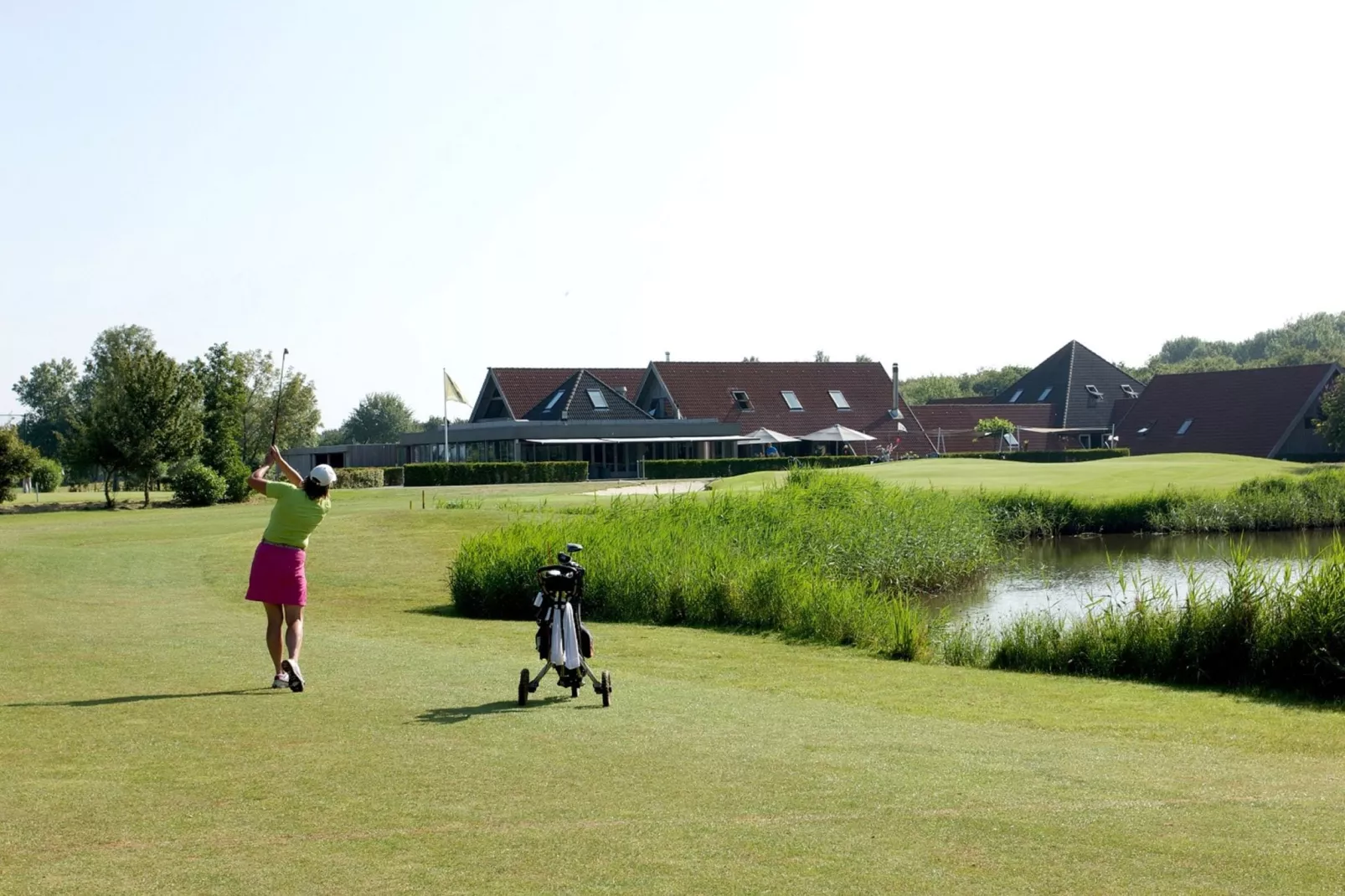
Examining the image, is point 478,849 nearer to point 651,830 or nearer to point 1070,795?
point 651,830

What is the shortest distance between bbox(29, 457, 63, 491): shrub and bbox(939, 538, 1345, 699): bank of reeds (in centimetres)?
6251

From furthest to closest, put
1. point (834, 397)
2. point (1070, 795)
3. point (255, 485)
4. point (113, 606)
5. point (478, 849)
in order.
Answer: point (834, 397), point (113, 606), point (255, 485), point (1070, 795), point (478, 849)

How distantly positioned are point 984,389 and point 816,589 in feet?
369

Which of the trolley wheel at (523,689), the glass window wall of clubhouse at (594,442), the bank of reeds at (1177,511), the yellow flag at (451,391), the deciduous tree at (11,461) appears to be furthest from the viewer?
the glass window wall of clubhouse at (594,442)

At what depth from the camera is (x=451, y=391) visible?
2335 inches

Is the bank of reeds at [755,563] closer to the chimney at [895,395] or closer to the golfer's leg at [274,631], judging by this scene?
the golfer's leg at [274,631]

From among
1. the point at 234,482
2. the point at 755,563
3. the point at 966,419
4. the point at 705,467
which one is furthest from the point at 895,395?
the point at 755,563

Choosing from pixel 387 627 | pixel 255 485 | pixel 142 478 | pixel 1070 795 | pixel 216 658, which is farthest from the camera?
pixel 142 478

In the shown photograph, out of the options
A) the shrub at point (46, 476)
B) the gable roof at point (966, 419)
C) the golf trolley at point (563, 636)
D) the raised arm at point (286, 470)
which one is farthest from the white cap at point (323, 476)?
the gable roof at point (966, 419)

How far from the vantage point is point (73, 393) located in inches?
4946

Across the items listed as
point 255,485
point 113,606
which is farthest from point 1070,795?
point 113,606

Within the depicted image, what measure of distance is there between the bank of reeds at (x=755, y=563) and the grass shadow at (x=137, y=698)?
6.88 m

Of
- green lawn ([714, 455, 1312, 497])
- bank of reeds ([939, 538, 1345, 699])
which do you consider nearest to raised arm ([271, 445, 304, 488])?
bank of reeds ([939, 538, 1345, 699])

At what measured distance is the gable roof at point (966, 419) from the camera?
72.2 meters
